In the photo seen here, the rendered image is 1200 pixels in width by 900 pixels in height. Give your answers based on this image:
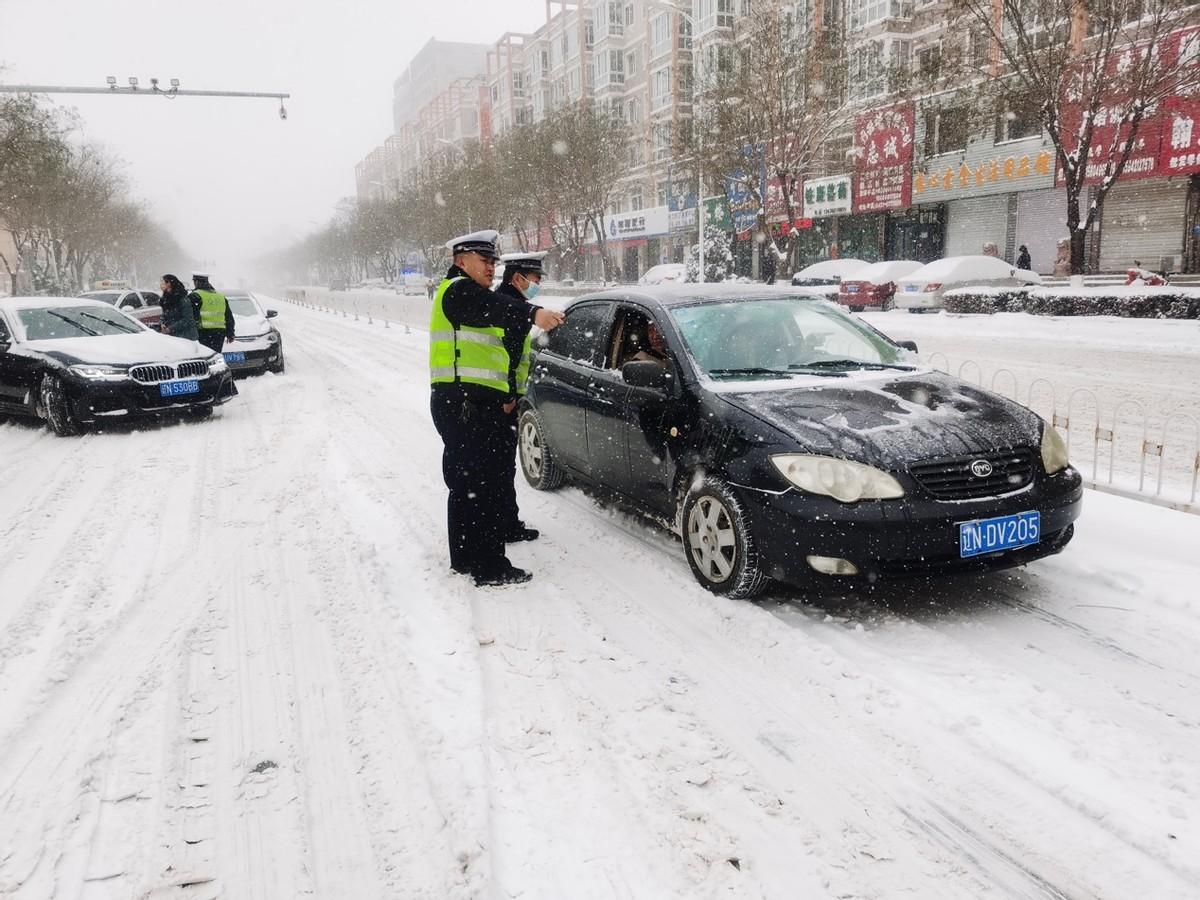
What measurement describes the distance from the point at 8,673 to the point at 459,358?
240 cm

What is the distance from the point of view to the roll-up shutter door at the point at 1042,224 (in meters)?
29.5

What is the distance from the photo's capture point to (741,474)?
12.9ft

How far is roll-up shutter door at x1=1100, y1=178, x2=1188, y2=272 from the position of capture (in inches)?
1044

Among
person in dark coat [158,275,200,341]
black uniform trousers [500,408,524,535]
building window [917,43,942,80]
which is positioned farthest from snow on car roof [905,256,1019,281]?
black uniform trousers [500,408,524,535]

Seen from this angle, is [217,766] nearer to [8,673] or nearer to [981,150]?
[8,673]

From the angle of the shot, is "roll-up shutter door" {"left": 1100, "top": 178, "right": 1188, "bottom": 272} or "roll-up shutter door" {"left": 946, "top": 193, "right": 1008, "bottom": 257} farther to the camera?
"roll-up shutter door" {"left": 946, "top": 193, "right": 1008, "bottom": 257}

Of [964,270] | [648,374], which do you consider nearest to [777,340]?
[648,374]

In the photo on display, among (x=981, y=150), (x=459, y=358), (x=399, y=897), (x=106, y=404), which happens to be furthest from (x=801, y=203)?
(x=399, y=897)

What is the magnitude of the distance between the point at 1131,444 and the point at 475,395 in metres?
6.38

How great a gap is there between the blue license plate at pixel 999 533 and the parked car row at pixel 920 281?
20216mm

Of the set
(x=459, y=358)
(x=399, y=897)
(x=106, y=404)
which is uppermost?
(x=459, y=358)

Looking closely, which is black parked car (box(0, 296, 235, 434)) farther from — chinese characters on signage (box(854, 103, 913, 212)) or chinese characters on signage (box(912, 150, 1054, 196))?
chinese characters on signage (box(854, 103, 913, 212))

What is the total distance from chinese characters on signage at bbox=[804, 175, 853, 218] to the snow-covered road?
32921mm

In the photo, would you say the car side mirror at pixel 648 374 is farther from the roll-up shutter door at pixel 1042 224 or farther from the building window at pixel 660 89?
the building window at pixel 660 89
